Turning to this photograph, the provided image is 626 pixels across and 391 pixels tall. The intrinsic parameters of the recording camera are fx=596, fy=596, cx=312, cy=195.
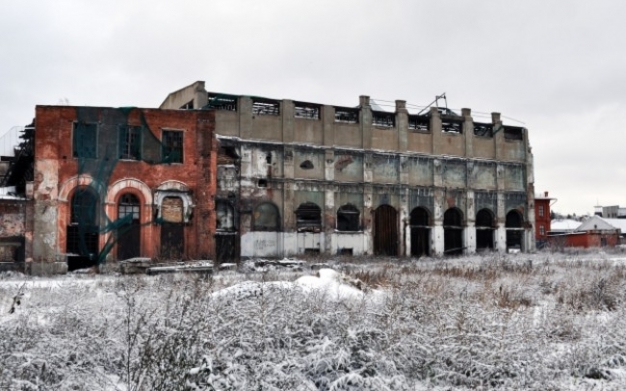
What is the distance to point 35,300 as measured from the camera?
34.5 feet

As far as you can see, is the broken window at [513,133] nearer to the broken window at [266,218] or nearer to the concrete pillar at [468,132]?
the concrete pillar at [468,132]

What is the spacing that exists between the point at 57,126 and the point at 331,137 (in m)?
13.9

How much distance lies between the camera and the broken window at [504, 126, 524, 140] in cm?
3741

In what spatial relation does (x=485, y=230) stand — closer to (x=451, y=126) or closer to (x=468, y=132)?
(x=468, y=132)

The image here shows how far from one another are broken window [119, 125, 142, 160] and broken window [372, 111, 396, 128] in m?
14.1

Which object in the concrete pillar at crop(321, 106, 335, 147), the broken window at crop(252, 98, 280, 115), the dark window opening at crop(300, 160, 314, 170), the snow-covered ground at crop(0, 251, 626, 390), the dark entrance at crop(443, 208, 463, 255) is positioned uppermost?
the broken window at crop(252, 98, 280, 115)

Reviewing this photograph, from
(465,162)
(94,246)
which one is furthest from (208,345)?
(465,162)

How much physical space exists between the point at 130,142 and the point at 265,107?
8.53 m

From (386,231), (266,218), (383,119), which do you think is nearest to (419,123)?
(383,119)

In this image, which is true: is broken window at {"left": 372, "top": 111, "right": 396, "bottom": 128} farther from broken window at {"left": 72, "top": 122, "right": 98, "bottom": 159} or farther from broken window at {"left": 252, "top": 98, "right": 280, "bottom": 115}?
broken window at {"left": 72, "top": 122, "right": 98, "bottom": 159}

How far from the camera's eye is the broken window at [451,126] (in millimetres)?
35719

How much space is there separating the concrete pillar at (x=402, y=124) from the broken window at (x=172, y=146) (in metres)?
13.4

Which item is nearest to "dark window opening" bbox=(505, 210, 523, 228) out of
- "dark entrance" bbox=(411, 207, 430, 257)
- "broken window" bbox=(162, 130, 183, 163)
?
"dark entrance" bbox=(411, 207, 430, 257)

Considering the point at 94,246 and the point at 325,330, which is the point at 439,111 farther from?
the point at 325,330
